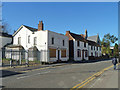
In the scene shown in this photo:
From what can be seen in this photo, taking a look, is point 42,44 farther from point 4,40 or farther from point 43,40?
point 4,40

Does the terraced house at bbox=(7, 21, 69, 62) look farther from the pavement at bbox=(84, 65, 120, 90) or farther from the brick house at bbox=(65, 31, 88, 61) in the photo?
the pavement at bbox=(84, 65, 120, 90)

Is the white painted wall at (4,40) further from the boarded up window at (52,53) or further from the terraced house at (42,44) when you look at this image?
the boarded up window at (52,53)

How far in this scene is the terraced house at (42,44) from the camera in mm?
24641

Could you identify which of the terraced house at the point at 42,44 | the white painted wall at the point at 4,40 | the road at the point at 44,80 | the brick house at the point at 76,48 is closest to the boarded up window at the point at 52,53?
the terraced house at the point at 42,44

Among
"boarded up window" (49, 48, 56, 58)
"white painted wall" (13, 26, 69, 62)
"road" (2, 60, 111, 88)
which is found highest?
"white painted wall" (13, 26, 69, 62)

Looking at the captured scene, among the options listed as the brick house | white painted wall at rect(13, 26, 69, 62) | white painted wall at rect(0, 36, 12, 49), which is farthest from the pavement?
white painted wall at rect(0, 36, 12, 49)

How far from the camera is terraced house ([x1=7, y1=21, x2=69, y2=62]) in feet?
80.8

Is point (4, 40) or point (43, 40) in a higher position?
point (4, 40)

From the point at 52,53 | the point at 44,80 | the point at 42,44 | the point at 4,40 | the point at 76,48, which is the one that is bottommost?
the point at 44,80

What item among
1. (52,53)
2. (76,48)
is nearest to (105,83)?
(52,53)

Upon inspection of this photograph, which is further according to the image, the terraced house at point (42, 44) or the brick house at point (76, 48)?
the brick house at point (76, 48)

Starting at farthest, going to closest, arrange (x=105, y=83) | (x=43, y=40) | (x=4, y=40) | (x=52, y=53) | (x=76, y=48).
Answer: (x=76, y=48) < (x=4, y=40) < (x=52, y=53) < (x=43, y=40) < (x=105, y=83)

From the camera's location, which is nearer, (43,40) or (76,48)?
(43,40)

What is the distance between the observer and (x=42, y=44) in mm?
25219
